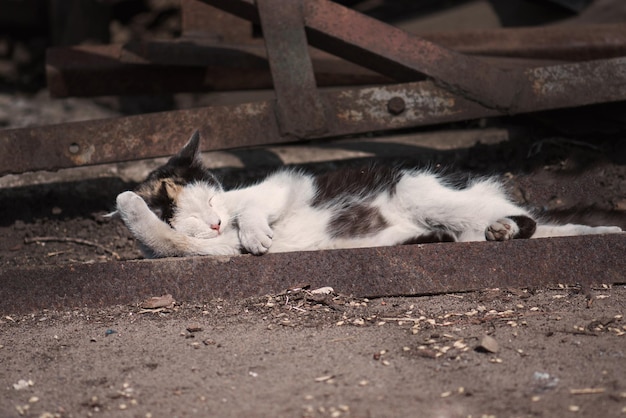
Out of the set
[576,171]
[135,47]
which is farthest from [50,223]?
[576,171]

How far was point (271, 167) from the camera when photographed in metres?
4.75

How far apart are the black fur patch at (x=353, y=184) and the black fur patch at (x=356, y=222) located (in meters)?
0.07

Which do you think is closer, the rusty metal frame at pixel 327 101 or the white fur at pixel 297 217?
the white fur at pixel 297 217

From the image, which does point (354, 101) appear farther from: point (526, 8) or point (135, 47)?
point (526, 8)

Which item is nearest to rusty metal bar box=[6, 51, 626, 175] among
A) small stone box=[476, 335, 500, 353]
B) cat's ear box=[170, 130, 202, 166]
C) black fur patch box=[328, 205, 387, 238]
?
cat's ear box=[170, 130, 202, 166]

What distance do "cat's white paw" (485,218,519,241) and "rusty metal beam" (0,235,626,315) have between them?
15cm

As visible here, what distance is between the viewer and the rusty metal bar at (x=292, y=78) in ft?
11.4

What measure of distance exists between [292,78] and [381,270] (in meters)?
1.03

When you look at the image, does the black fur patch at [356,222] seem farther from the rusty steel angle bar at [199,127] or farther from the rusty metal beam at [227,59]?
the rusty metal beam at [227,59]

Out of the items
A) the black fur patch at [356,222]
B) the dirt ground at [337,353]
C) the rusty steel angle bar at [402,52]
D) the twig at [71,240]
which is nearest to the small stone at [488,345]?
the dirt ground at [337,353]

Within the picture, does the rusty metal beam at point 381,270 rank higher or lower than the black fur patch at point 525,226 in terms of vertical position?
lower

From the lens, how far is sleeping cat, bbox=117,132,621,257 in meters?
3.28

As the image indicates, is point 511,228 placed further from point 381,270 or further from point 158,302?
point 158,302

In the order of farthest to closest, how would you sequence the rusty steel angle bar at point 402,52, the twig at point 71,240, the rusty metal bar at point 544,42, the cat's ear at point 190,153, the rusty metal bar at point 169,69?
the rusty metal bar at point 544,42 → the rusty metal bar at point 169,69 → the twig at point 71,240 → the rusty steel angle bar at point 402,52 → the cat's ear at point 190,153
